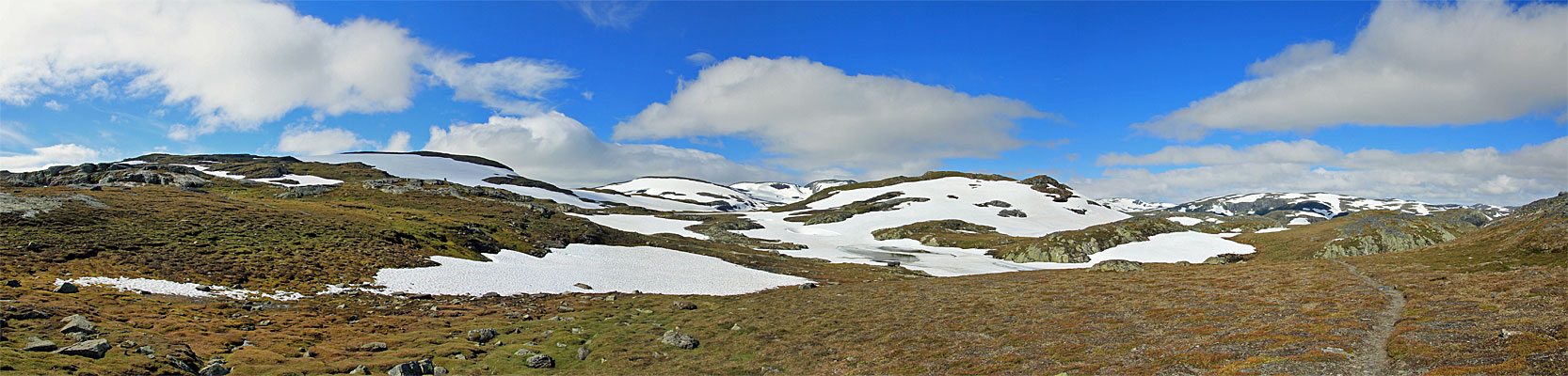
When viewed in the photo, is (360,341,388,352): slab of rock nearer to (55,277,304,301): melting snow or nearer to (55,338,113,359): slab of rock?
(55,338,113,359): slab of rock

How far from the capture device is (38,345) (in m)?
16.2

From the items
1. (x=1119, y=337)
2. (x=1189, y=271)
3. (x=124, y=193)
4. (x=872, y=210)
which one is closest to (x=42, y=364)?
(x=1119, y=337)

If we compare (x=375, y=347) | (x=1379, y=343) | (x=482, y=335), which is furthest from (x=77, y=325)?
(x=1379, y=343)

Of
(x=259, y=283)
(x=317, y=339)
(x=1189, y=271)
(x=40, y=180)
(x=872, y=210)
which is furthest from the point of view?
(x=872, y=210)

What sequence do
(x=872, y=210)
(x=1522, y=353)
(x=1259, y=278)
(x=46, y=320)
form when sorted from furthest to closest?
(x=872, y=210)
(x=1259, y=278)
(x=46, y=320)
(x=1522, y=353)

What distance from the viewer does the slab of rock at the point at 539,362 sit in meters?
22.8

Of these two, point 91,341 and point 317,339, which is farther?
point 317,339

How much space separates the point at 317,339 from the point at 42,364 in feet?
33.0

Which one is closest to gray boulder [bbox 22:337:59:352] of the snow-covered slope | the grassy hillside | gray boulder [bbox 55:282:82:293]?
the grassy hillside

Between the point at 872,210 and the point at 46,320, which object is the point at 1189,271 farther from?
the point at 872,210

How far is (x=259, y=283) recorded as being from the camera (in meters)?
33.3

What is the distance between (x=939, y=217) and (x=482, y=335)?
140 metres

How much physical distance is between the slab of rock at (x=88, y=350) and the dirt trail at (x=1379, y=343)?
33677 mm

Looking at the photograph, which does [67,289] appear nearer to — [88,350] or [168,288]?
[168,288]
